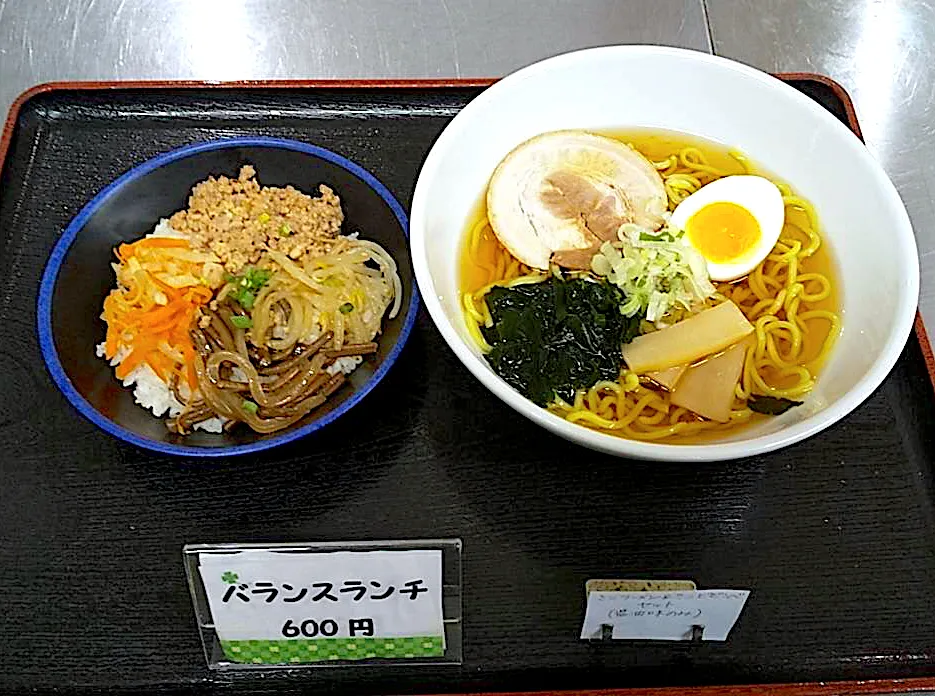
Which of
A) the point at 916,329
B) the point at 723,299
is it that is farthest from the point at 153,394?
the point at 916,329

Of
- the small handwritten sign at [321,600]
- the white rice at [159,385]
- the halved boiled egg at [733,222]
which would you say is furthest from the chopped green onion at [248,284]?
the halved boiled egg at [733,222]

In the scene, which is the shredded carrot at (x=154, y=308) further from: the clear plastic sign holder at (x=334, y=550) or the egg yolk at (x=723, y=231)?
the egg yolk at (x=723, y=231)

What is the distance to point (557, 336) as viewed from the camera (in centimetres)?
153

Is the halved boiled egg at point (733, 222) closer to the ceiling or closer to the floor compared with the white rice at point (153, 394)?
closer to the ceiling

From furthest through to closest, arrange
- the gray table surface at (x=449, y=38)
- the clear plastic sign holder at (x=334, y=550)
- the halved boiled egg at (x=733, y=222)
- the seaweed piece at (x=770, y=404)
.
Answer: the gray table surface at (x=449, y=38) < the halved boiled egg at (x=733, y=222) < the seaweed piece at (x=770, y=404) < the clear plastic sign holder at (x=334, y=550)

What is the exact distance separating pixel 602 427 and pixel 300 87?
2.91ft

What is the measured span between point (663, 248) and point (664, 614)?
613mm

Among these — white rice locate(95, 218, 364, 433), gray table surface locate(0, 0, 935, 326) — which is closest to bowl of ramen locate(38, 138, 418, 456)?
white rice locate(95, 218, 364, 433)

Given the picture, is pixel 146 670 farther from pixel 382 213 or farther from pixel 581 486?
pixel 382 213

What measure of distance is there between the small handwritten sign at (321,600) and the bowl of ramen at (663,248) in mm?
310

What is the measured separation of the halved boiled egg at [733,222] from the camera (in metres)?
1.69

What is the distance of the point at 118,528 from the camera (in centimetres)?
141

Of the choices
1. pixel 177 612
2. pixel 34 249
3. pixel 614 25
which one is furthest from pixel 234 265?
pixel 614 25

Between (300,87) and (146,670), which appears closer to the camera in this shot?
(146,670)
